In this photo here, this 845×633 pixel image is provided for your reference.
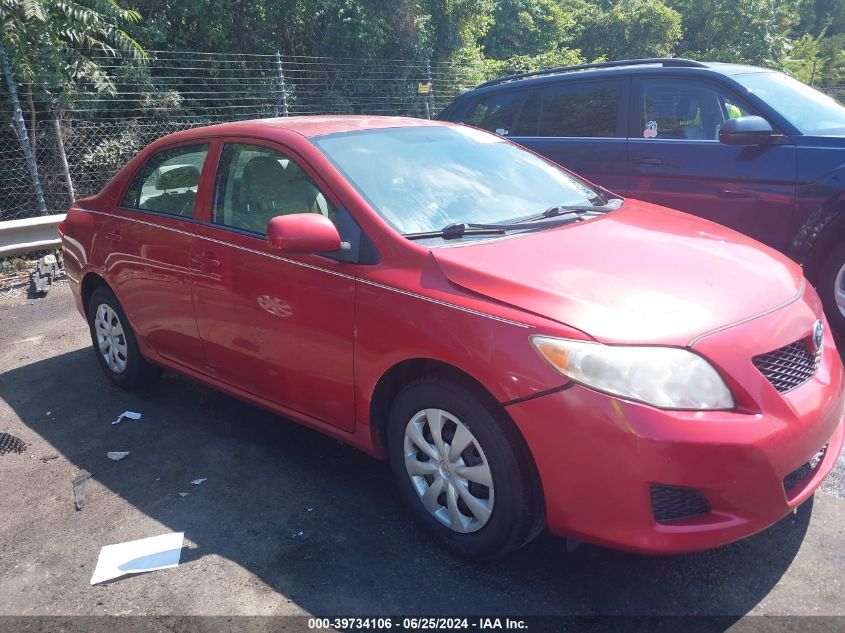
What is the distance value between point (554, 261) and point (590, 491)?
90 centimetres

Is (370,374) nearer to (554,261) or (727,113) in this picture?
(554,261)

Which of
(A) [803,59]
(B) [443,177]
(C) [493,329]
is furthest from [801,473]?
(A) [803,59]

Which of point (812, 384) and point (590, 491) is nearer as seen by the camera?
point (590, 491)

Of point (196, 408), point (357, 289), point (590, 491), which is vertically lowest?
point (196, 408)

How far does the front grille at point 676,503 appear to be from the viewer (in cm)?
236

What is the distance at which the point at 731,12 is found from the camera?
959 inches

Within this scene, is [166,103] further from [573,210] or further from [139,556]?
[139,556]

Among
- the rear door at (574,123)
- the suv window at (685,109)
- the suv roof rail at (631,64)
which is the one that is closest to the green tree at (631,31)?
the suv roof rail at (631,64)

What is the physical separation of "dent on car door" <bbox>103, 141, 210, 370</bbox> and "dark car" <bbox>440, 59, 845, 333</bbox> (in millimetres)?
3238

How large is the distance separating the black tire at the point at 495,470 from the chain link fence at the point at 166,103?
26.1 feet

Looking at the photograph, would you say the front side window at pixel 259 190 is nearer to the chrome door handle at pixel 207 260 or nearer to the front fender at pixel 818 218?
the chrome door handle at pixel 207 260

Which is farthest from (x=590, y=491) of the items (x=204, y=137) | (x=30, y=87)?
(x=30, y=87)

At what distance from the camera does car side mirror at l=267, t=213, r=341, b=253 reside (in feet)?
9.84

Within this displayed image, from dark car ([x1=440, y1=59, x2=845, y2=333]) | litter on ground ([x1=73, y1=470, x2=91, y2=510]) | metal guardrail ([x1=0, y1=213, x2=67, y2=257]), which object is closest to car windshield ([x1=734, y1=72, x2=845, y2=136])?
dark car ([x1=440, y1=59, x2=845, y2=333])
